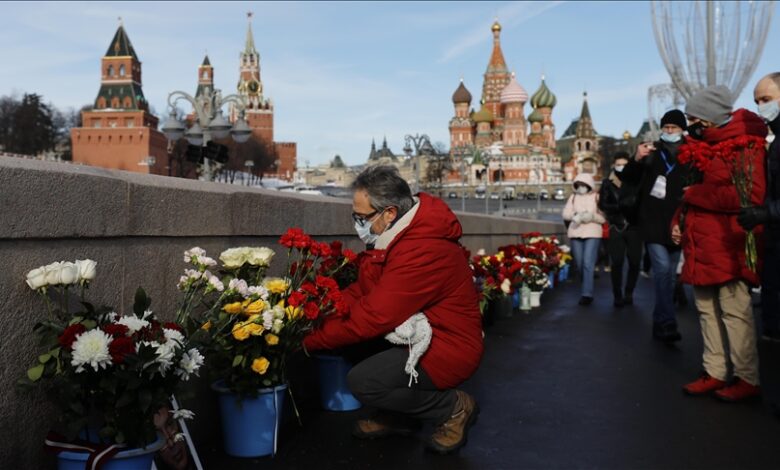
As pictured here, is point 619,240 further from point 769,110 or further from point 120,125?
point 120,125

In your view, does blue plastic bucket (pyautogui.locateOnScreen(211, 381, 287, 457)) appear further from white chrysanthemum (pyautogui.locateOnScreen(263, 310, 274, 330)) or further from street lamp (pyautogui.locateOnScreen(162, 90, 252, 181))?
street lamp (pyautogui.locateOnScreen(162, 90, 252, 181))

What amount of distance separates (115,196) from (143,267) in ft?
1.43

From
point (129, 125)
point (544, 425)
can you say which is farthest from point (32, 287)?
point (129, 125)

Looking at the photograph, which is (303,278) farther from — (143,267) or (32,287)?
(32,287)

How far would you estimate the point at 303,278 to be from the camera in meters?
4.45

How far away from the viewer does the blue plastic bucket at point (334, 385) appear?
15.8ft

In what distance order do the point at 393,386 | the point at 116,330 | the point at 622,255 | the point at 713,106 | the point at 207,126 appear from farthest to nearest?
the point at 207,126
the point at 622,255
the point at 713,106
the point at 393,386
the point at 116,330

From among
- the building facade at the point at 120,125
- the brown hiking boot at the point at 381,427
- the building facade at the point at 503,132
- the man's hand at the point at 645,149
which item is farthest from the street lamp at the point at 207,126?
the building facade at the point at 503,132

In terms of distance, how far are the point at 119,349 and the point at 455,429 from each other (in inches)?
77.6

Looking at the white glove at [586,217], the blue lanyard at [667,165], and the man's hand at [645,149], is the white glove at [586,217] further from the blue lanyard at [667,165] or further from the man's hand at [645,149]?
the blue lanyard at [667,165]

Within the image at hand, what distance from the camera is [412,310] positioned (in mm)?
3863

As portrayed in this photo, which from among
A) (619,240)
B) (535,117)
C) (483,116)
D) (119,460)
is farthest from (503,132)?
(119,460)

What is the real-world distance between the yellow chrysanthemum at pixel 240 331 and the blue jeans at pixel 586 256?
7.61 m

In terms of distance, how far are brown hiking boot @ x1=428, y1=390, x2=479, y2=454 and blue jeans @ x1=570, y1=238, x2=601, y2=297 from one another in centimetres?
677
